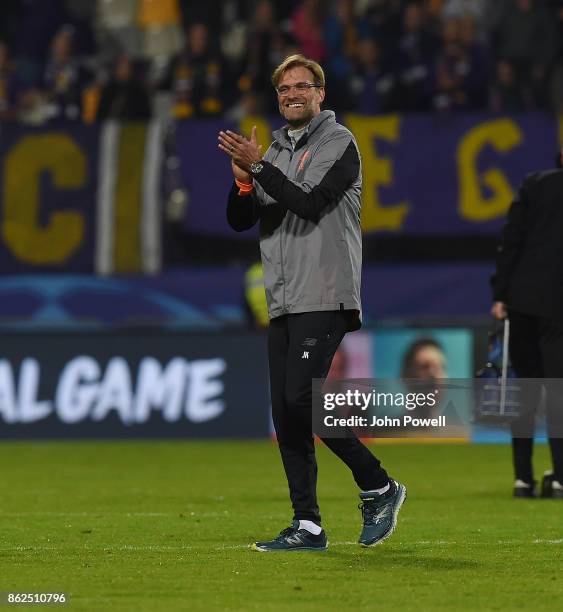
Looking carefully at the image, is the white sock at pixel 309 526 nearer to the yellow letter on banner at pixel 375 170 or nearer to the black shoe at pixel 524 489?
the black shoe at pixel 524 489

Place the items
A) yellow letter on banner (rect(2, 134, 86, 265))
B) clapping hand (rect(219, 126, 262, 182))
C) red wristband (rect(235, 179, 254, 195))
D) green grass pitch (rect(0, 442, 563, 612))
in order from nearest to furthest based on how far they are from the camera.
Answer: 1. green grass pitch (rect(0, 442, 563, 612))
2. clapping hand (rect(219, 126, 262, 182))
3. red wristband (rect(235, 179, 254, 195))
4. yellow letter on banner (rect(2, 134, 86, 265))

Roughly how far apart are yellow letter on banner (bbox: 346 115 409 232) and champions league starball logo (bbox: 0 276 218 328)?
6.63 feet

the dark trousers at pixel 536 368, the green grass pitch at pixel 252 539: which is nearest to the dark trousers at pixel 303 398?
the green grass pitch at pixel 252 539

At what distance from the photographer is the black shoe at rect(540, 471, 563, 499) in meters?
9.44

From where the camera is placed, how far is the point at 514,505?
9.15 m

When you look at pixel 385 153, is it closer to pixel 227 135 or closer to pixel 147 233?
pixel 147 233

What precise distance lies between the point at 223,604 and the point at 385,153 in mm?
11369

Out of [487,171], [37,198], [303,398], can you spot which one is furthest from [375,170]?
[303,398]

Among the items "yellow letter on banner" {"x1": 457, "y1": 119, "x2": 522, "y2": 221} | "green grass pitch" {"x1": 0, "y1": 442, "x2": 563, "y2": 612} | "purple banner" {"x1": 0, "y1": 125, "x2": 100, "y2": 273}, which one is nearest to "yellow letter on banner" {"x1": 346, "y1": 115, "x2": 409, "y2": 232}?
"yellow letter on banner" {"x1": 457, "y1": 119, "x2": 522, "y2": 221}

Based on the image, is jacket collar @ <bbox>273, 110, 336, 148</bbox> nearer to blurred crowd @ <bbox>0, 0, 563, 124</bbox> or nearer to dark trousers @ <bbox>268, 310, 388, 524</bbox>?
dark trousers @ <bbox>268, 310, 388, 524</bbox>

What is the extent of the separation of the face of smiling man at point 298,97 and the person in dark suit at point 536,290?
279cm

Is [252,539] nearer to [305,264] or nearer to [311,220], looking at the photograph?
[305,264]

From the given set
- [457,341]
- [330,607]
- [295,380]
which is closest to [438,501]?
[295,380]

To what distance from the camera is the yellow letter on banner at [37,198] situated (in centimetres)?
1678
